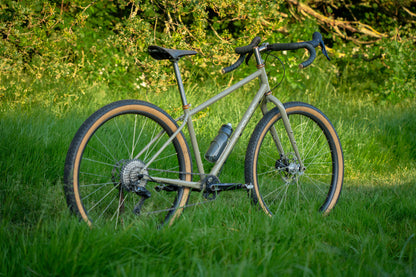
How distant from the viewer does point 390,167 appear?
4895 mm

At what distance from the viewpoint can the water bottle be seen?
292 centimetres

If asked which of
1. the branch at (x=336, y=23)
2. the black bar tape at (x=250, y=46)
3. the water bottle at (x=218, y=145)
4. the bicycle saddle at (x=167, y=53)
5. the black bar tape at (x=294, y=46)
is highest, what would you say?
the branch at (x=336, y=23)

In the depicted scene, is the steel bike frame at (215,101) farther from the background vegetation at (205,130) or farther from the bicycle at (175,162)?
the background vegetation at (205,130)

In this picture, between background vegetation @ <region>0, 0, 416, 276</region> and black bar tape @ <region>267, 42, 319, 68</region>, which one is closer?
background vegetation @ <region>0, 0, 416, 276</region>

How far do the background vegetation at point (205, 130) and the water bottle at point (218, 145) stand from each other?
335 millimetres

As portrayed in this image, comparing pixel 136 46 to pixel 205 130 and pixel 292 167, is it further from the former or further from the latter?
pixel 292 167

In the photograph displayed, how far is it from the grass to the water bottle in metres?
0.33

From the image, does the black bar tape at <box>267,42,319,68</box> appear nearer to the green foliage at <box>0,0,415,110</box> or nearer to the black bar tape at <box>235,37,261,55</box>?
the black bar tape at <box>235,37,261,55</box>

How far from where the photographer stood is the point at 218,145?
2947mm

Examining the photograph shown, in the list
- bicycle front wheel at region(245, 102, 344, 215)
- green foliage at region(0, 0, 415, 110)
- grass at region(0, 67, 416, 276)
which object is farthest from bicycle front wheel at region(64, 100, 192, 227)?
green foliage at region(0, 0, 415, 110)

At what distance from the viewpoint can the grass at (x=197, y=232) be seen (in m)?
1.92

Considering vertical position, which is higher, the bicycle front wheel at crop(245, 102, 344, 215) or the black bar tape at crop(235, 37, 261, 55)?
the black bar tape at crop(235, 37, 261, 55)

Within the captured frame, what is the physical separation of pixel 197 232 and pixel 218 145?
833 mm


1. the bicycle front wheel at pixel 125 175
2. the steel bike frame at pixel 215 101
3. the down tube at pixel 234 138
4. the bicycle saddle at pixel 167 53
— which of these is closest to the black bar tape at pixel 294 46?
the steel bike frame at pixel 215 101
